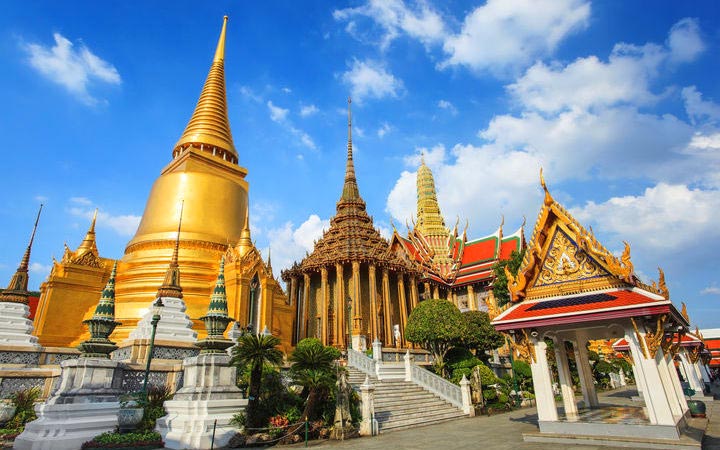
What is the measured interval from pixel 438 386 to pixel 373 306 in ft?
32.1

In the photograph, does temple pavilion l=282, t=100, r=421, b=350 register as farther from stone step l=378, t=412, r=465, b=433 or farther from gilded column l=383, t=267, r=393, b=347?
stone step l=378, t=412, r=465, b=433

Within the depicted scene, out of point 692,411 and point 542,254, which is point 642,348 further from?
point 692,411

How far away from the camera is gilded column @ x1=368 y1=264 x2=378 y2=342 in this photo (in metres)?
25.0

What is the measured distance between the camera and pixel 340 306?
25.8 meters

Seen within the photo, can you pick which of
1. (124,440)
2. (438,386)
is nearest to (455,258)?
(438,386)

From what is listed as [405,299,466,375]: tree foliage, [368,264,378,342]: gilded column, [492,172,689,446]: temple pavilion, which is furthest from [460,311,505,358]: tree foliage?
[492,172,689,446]: temple pavilion

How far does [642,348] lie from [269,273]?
16101mm

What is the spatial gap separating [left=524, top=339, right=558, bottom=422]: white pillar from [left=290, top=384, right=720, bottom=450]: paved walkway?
2.37ft

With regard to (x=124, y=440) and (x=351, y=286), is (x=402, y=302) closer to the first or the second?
(x=351, y=286)

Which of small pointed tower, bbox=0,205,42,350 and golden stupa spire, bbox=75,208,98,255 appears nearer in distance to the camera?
small pointed tower, bbox=0,205,42,350

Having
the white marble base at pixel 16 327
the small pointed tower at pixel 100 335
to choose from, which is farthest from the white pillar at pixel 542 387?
the white marble base at pixel 16 327

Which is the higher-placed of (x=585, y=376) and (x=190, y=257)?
(x=190, y=257)

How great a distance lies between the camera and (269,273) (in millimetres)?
20188

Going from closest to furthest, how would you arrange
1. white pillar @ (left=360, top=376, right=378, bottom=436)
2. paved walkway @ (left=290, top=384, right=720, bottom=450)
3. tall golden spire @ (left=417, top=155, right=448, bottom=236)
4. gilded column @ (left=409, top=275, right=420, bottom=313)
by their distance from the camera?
1. paved walkway @ (left=290, top=384, right=720, bottom=450)
2. white pillar @ (left=360, top=376, right=378, bottom=436)
3. gilded column @ (left=409, top=275, right=420, bottom=313)
4. tall golden spire @ (left=417, top=155, right=448, bottom=236)
